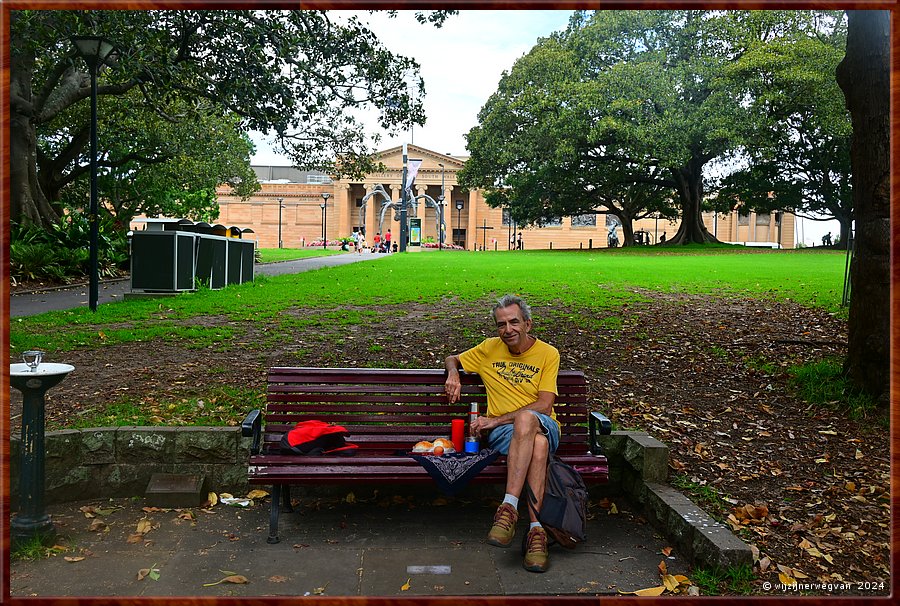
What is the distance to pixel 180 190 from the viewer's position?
137ft

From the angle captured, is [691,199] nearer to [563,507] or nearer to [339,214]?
[563,507]

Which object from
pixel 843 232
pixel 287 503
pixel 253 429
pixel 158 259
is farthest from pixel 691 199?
pixel 253 429

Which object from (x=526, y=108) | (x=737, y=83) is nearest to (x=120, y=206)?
(x=526, y=108)

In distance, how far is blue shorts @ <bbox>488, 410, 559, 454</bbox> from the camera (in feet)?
15.1

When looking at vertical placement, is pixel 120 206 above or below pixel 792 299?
above

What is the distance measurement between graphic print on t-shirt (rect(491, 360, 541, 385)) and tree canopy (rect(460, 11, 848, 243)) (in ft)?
97.9

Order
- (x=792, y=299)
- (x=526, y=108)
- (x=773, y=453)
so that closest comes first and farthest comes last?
(x=773, y=453), (x=792, y=299), (x=526, y=108)

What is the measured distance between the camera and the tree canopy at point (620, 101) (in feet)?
109

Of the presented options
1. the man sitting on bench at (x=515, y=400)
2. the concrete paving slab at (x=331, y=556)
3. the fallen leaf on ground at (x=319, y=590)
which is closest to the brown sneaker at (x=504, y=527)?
the man sitting on bench at (x=515, y=400)

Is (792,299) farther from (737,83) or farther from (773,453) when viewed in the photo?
(737,83)

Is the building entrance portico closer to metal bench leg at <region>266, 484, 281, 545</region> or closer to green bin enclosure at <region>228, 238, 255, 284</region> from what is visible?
green bin enclosure at <region>228, 238, 255, 284</region>

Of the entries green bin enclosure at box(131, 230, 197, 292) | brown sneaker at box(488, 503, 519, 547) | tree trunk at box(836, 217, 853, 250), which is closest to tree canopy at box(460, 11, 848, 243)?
tree trunk at box(836, 217, 853, 250)

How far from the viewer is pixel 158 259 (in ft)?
47.0

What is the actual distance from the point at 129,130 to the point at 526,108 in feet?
54.5
